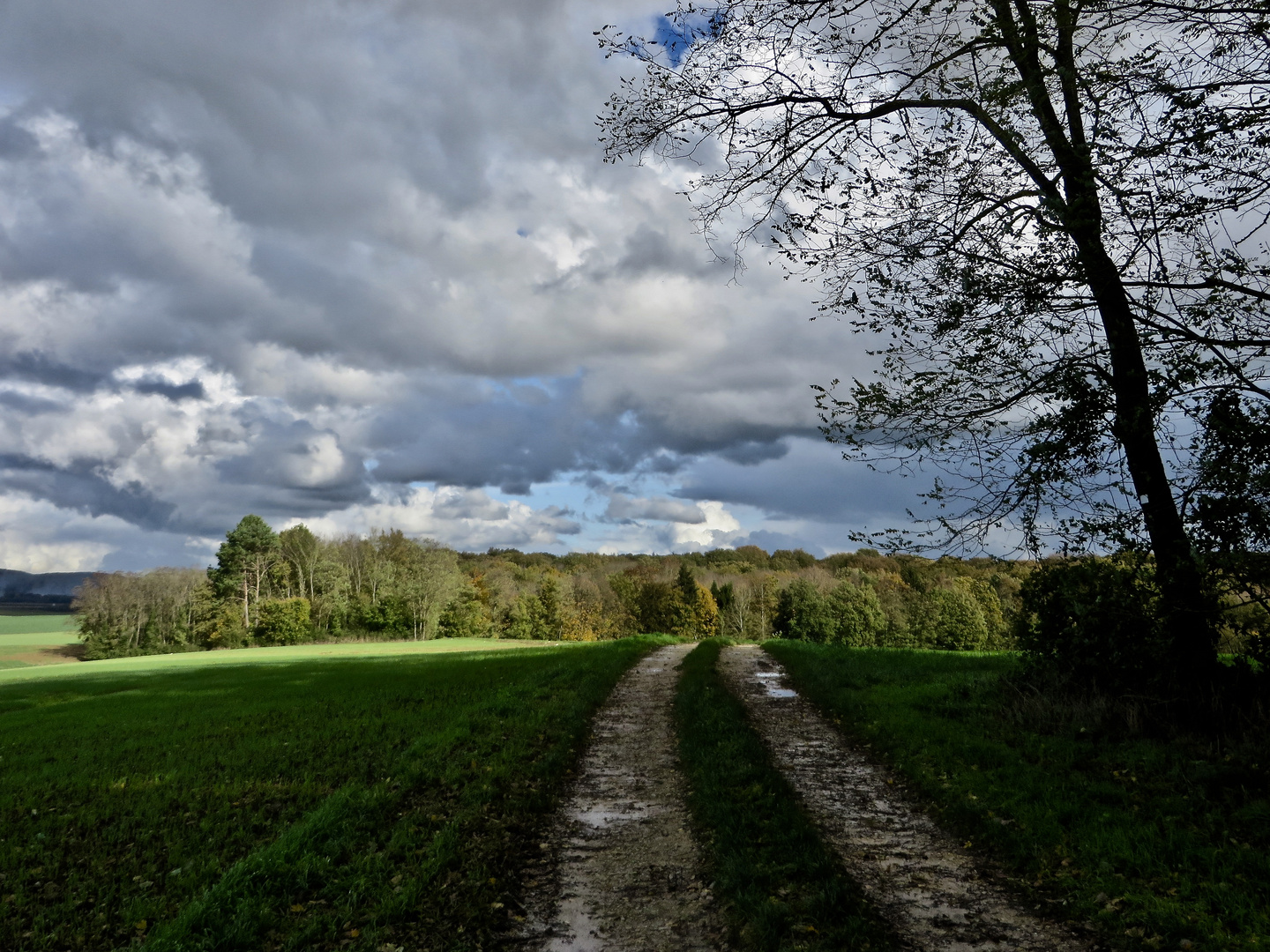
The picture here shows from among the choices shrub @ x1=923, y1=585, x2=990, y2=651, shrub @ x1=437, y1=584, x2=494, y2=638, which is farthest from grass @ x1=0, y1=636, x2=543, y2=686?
shrub @ x1=923, y1=585, x2=990, y2=651

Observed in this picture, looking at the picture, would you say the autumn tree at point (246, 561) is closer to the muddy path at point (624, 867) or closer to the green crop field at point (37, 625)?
the green crop field at point (37, 625)

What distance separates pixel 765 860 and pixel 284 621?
83.5 meters

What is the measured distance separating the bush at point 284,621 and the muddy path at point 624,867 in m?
78.0

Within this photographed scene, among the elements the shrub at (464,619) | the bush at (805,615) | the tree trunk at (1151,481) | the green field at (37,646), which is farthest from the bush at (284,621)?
the tree trunk at (1151,481)

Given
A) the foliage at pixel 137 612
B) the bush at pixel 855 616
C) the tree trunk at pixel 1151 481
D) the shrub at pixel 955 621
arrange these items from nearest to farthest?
the tree trunk at pixel 1151 481, the shrub at pixel 955 621, the bush at pixel 855 616, the foliage at pixel 137 612

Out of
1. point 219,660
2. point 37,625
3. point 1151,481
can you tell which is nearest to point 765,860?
point 1151,481

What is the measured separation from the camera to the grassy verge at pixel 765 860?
523cm

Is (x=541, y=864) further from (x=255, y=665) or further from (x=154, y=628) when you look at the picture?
(x=154, y=628)

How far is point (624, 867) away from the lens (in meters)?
6.76

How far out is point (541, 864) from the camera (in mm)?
6914

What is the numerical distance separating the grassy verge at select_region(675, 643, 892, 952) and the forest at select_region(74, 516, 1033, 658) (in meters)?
60.4

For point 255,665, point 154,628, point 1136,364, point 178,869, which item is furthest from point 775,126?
point 154,628

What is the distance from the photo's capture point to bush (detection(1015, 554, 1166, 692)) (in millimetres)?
9320

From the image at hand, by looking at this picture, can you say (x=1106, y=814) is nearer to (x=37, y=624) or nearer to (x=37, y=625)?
(x=37, y=625)
